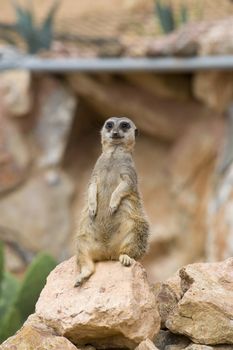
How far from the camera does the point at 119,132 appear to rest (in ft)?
13.4

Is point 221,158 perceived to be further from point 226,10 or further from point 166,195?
point 226,10

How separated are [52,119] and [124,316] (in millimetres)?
6038

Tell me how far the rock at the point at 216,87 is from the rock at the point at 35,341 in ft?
17.2

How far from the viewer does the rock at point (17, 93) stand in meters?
9.23

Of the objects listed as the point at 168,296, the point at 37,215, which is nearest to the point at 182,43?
the point at 37,215

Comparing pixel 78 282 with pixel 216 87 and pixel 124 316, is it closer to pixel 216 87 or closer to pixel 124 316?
pixel 124 316

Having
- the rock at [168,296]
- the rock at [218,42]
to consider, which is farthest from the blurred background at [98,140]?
the rock at [168,296]

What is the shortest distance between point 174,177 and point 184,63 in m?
1.48

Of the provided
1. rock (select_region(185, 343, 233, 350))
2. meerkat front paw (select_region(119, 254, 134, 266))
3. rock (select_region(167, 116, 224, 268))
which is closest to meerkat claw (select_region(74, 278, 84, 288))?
meerkat front paw (select_region(119, 254, 134, 266))

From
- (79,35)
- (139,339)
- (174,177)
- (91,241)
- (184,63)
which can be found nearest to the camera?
(139,339)

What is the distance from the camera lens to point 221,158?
28.5 ft

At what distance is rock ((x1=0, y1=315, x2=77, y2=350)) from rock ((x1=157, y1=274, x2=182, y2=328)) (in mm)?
561

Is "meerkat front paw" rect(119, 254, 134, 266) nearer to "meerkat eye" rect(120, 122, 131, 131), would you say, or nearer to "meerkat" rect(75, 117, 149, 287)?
"meerkat" rect(75, 117, 149, 287)

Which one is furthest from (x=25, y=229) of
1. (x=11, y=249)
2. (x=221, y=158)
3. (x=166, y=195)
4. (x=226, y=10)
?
(x=226, y=10)
